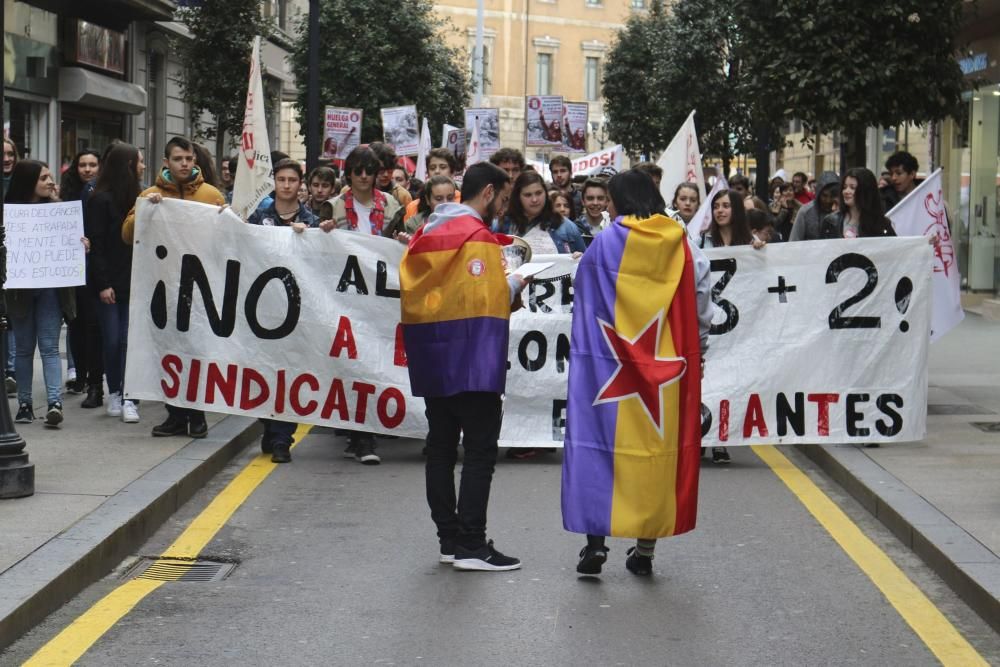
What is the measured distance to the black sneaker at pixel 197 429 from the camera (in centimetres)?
1034

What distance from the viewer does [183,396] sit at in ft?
33.4

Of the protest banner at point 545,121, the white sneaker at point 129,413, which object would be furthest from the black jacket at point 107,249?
the protest banner at point 545,121

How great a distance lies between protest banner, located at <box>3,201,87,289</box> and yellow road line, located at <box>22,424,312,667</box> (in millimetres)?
2145

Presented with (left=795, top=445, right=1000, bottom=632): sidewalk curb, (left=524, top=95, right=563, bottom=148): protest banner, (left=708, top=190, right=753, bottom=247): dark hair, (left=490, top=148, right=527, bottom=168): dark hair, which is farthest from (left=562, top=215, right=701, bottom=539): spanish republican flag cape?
(left=524, top=95, right=563, bottom=148): protest banner

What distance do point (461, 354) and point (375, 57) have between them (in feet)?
113

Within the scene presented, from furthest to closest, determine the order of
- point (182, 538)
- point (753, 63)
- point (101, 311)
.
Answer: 1. point (753, 63)
2. point (101, 311)
3. point (182, 538)

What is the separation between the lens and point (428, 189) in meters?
9.84

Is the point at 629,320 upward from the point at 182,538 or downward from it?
upward

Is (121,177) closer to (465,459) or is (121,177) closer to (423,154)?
(465,459)

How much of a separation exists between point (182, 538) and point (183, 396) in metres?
2.46

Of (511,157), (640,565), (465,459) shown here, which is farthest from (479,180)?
(511,157)

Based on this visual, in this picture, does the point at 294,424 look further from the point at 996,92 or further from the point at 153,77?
the point at 153,77

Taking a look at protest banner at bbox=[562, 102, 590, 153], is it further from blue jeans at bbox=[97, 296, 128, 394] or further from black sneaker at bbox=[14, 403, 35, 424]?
black sneaker at bbox=[14, 403, 35, 424]

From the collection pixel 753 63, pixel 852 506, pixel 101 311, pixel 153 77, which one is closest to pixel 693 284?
pixel 852 506
